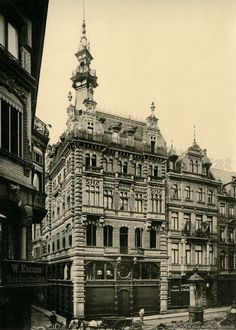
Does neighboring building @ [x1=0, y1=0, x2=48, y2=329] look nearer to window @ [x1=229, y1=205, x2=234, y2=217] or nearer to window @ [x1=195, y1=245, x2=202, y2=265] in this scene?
window @ [x1=195, y1=245, x2=202, y2=265]

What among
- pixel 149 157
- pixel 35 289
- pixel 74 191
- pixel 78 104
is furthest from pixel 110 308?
pixel 35 289

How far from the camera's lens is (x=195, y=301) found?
24.8m

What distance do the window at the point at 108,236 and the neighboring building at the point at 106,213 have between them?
0.21 ft

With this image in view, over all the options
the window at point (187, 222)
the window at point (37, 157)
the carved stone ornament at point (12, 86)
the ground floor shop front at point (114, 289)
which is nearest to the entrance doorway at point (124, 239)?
the ground floor shop front at point (114, 289)

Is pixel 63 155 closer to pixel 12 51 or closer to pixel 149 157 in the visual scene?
pixel 149 157

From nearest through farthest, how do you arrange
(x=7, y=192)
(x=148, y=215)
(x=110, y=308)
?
(x=7, y=192) → (x=110, y=308) → (x=148, y=215)

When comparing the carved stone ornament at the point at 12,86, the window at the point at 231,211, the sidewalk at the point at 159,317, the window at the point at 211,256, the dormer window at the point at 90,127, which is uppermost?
the dormer window at the point at 90,127

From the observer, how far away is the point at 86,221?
29.2 meters

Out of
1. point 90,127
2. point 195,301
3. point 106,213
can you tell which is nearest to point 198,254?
point 106,213

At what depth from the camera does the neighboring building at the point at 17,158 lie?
1210cm

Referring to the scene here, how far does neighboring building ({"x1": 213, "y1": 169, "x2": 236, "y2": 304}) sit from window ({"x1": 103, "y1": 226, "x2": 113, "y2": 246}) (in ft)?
35.3

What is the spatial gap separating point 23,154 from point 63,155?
18.2 metres

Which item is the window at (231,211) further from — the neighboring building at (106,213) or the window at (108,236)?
the window at (108,236)

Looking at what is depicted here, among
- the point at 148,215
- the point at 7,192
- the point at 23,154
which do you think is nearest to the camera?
the point at 7,192
